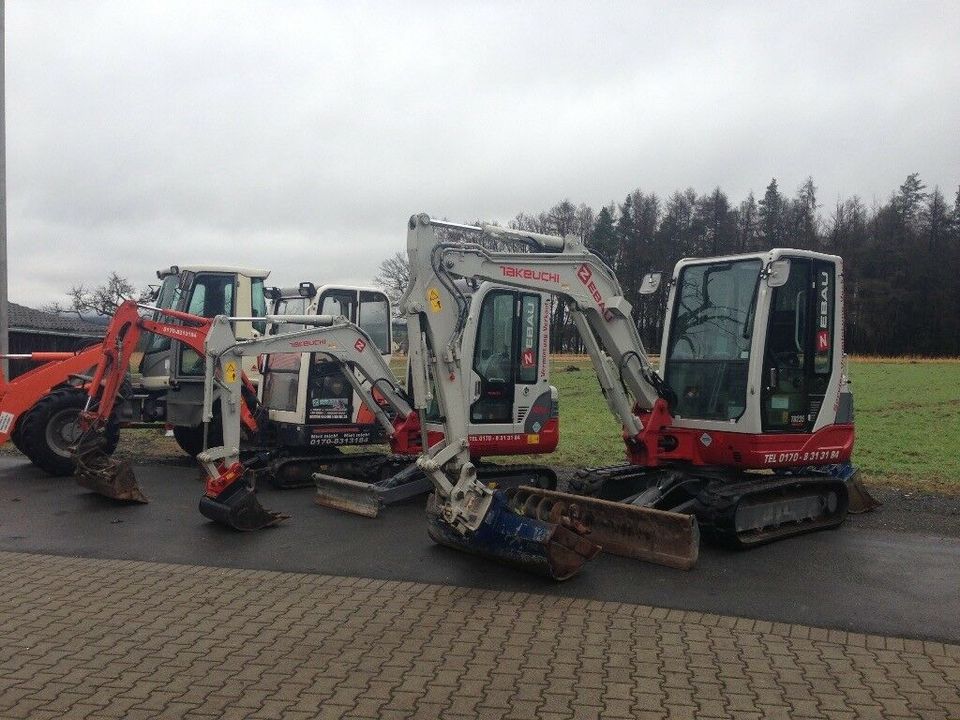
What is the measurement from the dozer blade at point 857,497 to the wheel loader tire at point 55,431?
10.1 metres

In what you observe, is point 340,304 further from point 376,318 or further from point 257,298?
point 257,298

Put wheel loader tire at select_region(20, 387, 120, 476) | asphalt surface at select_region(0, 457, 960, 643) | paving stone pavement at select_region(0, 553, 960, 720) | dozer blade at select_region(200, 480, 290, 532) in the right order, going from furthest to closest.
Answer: wheel loader tire at select_region(20, 387, 120, 476), dozer blade at select_region(200, 480, 290, 532), asphalt surface at select_region(0, 457, 960, 643), paving stone pavement at select_region(0, 553, 960, 720)

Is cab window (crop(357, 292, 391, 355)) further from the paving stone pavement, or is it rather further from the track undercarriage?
the paving stone pavement

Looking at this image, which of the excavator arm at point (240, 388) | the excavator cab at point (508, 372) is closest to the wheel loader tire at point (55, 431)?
the excavator arm at point (240, 388)

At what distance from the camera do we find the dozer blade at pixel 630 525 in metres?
7.68

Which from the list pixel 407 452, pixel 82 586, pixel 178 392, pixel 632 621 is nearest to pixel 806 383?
pixel 632 621

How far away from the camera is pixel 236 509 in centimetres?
923

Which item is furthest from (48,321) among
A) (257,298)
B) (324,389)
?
(324,389)

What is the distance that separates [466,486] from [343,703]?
267cm

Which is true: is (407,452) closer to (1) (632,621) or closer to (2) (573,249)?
(2) (573,249)

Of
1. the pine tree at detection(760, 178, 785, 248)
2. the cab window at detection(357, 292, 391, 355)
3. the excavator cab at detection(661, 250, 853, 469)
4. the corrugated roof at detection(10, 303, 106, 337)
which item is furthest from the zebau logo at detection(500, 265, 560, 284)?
the pine tree at detection(760, 178, 785, 248)

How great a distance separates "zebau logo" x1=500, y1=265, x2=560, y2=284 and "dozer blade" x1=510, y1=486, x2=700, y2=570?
6.94 feet

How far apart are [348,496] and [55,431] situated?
221 inches

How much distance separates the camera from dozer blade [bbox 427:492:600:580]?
23.5ft
